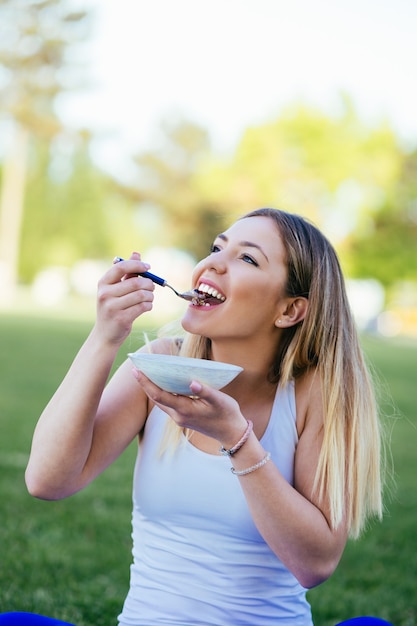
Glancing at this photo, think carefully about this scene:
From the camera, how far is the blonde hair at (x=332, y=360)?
6.86 feet

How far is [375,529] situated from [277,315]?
3.23 metres

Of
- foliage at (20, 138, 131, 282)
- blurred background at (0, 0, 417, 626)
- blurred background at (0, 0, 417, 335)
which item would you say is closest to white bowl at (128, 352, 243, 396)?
blurred background at (0, 0, 417, 626)

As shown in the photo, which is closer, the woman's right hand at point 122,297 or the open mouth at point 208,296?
the woman's right hand at point 122,297

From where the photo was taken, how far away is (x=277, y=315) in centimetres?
228

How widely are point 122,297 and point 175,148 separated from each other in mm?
51809

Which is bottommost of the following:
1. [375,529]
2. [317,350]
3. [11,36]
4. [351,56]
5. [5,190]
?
[375,529]

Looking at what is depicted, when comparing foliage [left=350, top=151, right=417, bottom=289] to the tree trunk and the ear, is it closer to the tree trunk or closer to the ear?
the tree trunk

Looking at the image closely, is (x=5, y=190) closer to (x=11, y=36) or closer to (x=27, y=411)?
(x=11, y=36)

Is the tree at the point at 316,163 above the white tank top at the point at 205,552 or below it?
above

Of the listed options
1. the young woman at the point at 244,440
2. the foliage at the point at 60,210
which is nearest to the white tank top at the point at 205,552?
the young woman at the point at 244,440

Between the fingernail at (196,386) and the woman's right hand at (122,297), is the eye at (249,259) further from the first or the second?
the fingernail at (196,386)

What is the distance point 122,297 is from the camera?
74.5 inches

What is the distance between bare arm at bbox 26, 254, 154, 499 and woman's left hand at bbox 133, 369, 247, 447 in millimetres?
211

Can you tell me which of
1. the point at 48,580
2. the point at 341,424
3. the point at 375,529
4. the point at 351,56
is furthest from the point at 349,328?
the point at 351,56
